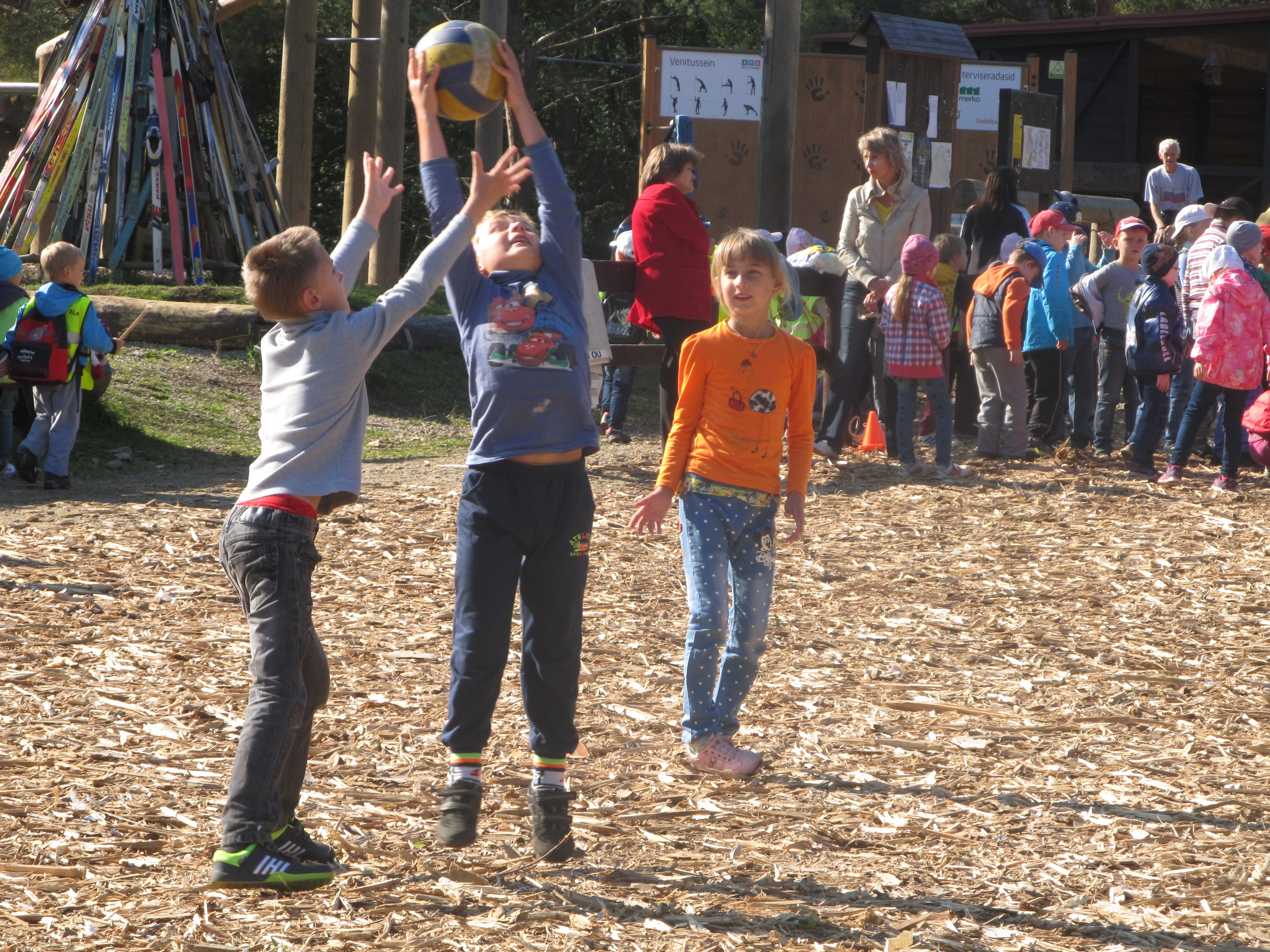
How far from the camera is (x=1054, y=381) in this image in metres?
10.9

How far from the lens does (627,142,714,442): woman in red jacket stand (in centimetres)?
868

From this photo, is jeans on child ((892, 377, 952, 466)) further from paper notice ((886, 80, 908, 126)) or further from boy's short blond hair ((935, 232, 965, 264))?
paper notice ((886, 80, 908, 126))

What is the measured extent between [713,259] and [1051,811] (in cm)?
205

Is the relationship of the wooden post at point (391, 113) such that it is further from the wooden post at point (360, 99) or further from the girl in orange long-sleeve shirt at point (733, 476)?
the girl in orange long-sleeve shirt at point (733, 476)

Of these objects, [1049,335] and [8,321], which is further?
[1049,335]

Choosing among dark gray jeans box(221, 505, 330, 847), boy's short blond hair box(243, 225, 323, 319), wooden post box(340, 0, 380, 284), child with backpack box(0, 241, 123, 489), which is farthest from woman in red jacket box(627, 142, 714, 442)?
wooden post box(340, 0, 380, 284)

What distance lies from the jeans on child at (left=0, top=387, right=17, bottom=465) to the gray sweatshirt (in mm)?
6651

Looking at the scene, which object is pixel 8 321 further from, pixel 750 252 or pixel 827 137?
pixel 827 137

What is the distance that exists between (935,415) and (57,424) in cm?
598

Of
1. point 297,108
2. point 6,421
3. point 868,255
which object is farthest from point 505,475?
point 297,108

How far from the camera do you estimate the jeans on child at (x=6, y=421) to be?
9.48m

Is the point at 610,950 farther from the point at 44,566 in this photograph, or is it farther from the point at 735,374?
the point at 44,566

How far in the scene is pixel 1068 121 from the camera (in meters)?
15.8

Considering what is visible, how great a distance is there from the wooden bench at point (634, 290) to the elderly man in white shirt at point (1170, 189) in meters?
6.57
